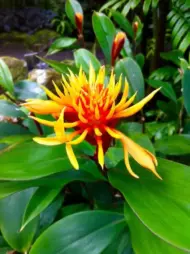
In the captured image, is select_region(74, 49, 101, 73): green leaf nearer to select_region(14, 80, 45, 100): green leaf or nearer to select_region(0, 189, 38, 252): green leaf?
select_region(14, 80, 45, 100): green leaf

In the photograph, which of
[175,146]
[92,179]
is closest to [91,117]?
[92,179]

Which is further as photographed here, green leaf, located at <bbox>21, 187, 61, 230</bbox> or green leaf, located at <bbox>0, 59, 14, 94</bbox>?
green leaf, located at <bbox>0, 59, 14, 94</bbox>

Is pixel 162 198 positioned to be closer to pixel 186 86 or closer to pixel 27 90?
pixel 186 86

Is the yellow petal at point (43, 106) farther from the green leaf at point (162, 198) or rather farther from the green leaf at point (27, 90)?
the green leaf at point (27, 90)

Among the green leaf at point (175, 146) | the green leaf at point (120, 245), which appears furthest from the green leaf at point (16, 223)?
the green leaf at point (175, 146)

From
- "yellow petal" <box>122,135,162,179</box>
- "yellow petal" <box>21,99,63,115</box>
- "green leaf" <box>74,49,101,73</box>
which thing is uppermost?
"green leaf" <box>74,49,101,73</box>

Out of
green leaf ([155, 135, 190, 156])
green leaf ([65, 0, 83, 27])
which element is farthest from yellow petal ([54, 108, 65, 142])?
green leaf ([65, 0, 83, 27])
